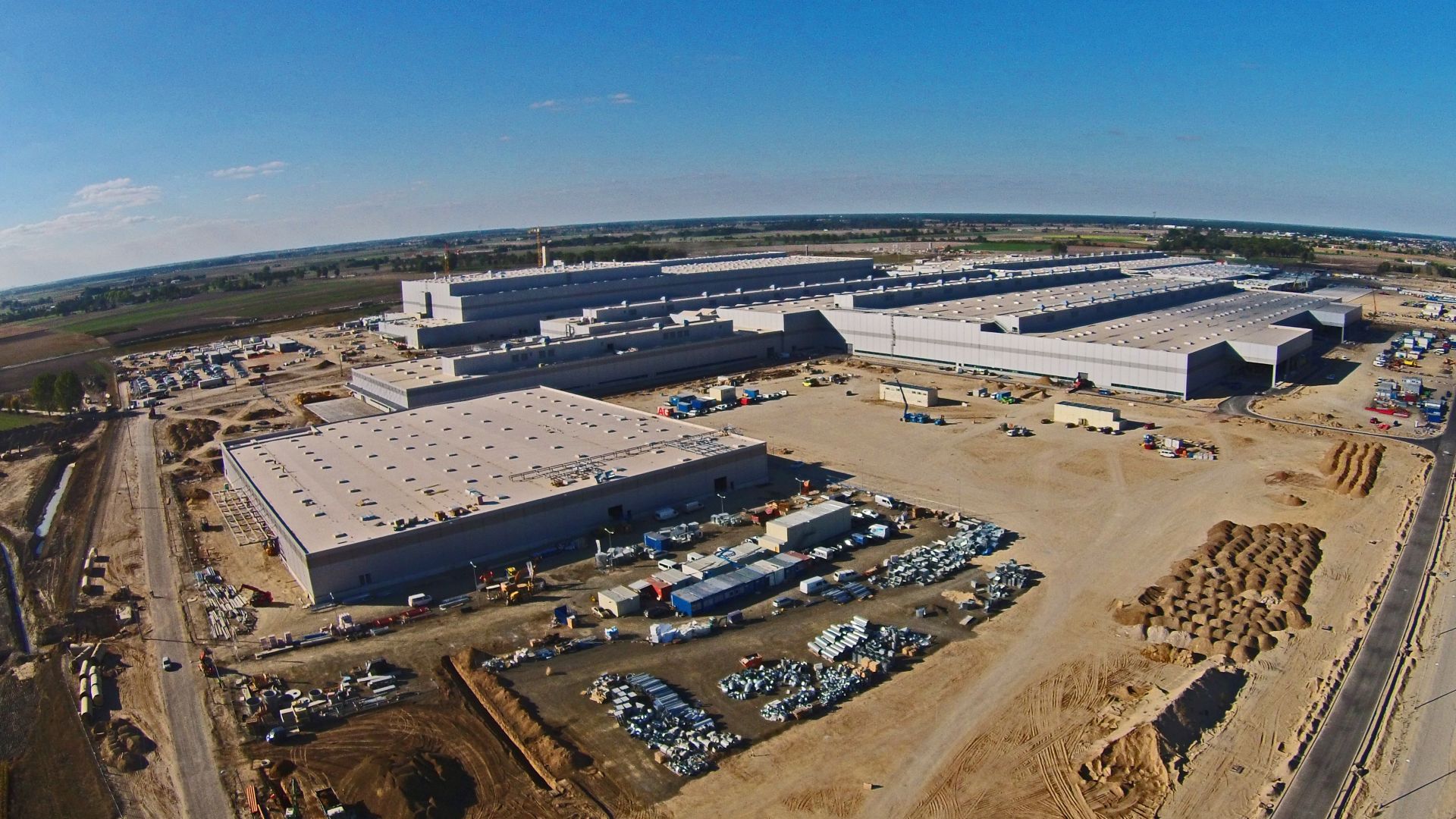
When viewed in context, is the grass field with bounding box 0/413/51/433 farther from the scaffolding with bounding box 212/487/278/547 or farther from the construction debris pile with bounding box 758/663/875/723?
the construction debris pile with bounding box 758/663/875/723

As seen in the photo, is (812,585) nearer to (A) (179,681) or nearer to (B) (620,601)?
(B) (620,601)

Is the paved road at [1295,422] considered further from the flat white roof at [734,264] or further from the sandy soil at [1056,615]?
the flat white roof at [734,264]

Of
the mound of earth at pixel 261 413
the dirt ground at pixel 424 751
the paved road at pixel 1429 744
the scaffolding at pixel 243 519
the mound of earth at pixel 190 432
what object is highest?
the mound of earth at pixel 261 413

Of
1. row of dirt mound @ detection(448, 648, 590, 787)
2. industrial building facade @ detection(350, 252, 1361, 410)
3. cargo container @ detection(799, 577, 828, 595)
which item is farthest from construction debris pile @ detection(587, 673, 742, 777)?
industrial building facade @ detection(350, 252, 1361, 410)

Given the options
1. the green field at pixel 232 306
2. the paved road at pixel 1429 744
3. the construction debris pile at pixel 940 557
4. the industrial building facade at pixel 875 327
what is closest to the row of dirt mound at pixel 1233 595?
the paved road at pixel 1429 744

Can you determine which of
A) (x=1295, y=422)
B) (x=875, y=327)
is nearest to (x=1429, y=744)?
(x=1295, y=422)

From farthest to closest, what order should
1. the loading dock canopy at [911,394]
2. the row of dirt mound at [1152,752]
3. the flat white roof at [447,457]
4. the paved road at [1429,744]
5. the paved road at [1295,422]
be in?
the loading dock canopy at [911,394]
the paved road at [1295,422]
the flat white roof at [447,457]
the row of dirt mound at [1152,752]
the paved road at [1429,744]

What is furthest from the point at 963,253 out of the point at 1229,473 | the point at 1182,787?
the point at 1182,787
